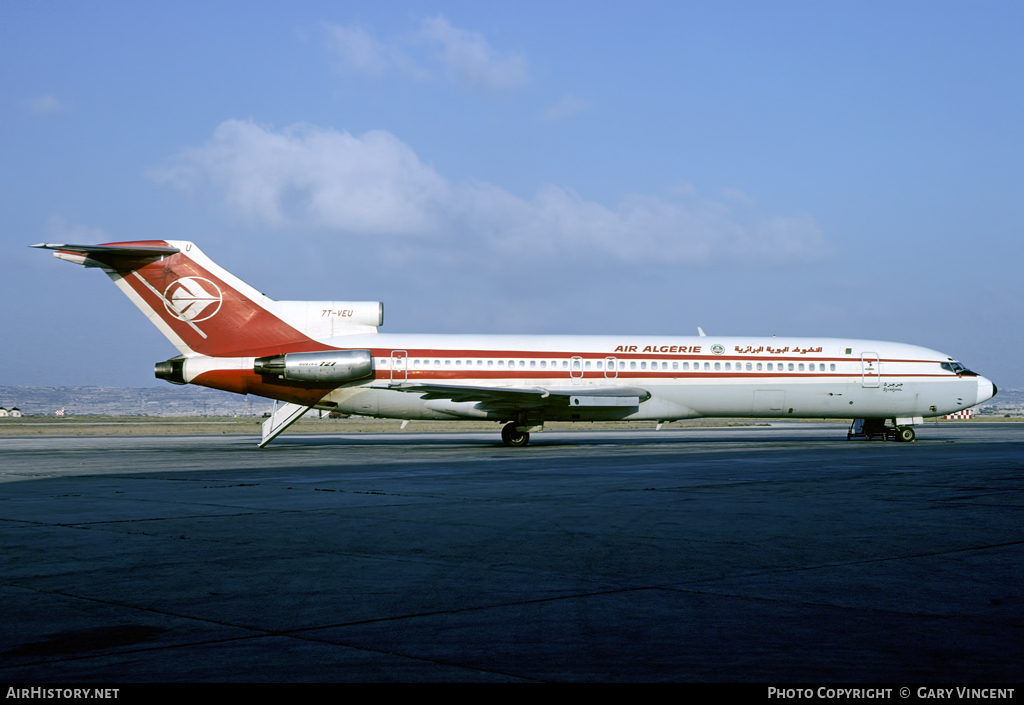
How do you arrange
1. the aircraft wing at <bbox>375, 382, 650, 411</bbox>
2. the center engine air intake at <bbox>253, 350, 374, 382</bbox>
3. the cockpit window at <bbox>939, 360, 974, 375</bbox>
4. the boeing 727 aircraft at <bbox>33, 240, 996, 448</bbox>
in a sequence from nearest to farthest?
the aircraft wing at <bbox>375, 382, 650, 411</bbox> < the center engine air intake at <bbox>253, 350, 374, 382</bbox> < the boeing 727 aircraft at <bbox>33, 240, 996, 448</bbox> < the cockpit window at <bbox>939, 360, 974, 375</bbox>

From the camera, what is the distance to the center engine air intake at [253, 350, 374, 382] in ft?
92.6

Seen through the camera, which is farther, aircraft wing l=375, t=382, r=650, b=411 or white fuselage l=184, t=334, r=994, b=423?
white fuselage l=184, t=334, r=994, b=423

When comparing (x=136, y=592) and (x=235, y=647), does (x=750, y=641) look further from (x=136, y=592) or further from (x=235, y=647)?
(x=136, y=592)

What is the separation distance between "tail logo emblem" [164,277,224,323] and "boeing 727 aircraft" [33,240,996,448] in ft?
0.10

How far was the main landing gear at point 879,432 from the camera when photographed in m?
31.7

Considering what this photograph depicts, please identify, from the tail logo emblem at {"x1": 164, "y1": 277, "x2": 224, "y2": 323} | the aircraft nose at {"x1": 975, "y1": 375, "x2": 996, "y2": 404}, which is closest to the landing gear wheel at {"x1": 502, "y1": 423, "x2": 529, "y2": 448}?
the tail logo emblem at {"x1": 164, "y1": 277, "x2": 224, "y2": 323}

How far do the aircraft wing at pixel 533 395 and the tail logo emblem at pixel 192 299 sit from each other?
20.0 feet

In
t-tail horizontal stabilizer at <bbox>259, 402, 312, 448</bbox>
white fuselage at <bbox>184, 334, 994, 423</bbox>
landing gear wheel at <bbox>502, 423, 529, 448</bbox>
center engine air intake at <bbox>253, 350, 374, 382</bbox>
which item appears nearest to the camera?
center engine air intake at <bbox>253, 350, 374, 382</bbox>

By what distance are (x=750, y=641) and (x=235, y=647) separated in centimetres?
289

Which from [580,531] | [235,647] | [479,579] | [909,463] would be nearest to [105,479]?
[580,531]

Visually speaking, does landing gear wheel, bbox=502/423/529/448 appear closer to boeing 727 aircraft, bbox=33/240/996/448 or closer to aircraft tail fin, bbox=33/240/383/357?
boeing 727 aircraft, bbox=33/240/996/448

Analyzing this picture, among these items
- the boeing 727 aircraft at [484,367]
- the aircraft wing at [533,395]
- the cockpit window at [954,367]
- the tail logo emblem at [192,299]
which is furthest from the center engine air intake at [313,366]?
the cockpit window at [954,367]

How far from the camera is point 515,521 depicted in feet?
35.1

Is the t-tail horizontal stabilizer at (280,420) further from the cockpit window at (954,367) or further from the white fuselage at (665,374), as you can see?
the cockpit window at (954,367)
